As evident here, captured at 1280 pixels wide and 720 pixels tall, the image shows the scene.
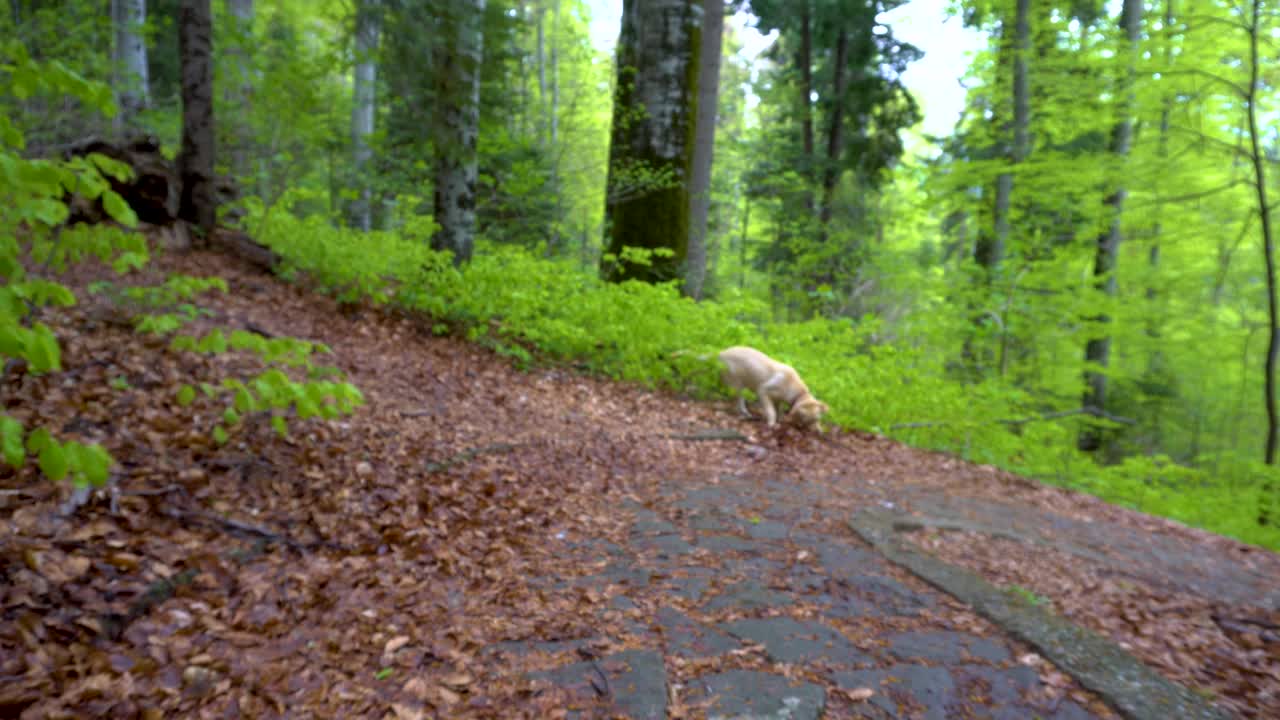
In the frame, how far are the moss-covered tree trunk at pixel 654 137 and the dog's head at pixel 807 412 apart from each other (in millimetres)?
2975

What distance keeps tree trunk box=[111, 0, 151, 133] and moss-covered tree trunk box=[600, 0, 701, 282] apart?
6627 millimetres

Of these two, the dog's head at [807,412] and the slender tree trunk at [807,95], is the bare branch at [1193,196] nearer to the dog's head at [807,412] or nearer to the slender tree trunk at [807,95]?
the dog's head at [807,412]

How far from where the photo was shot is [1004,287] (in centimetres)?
1002

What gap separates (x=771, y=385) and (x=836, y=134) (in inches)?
486

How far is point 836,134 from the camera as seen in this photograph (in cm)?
1669

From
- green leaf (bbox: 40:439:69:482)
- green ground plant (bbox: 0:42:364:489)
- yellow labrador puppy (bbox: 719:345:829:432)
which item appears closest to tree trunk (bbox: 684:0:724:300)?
yellow labrador puppy (bbox: 719:345:829:432)

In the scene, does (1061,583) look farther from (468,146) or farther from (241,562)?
(468,146)

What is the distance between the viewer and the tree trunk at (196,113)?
6.60 metres

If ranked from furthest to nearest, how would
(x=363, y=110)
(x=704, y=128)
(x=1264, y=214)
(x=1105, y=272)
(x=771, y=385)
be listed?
(x=363, y=110) < (x=1105, y=272) < (x=704, y=128) < (x=1264, y=214) < (x=771, y=385)

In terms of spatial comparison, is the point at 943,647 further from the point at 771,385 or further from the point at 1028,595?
the point at 771,385

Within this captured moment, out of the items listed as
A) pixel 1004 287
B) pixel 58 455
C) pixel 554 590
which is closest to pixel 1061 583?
pixel 554 590

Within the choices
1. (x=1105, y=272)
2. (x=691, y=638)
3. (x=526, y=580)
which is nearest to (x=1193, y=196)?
(x=1105, y=272)

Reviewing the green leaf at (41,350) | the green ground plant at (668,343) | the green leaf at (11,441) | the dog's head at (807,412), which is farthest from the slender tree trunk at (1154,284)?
the green leaf at (11,441)

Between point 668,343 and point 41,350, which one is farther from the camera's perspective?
point 668,343
